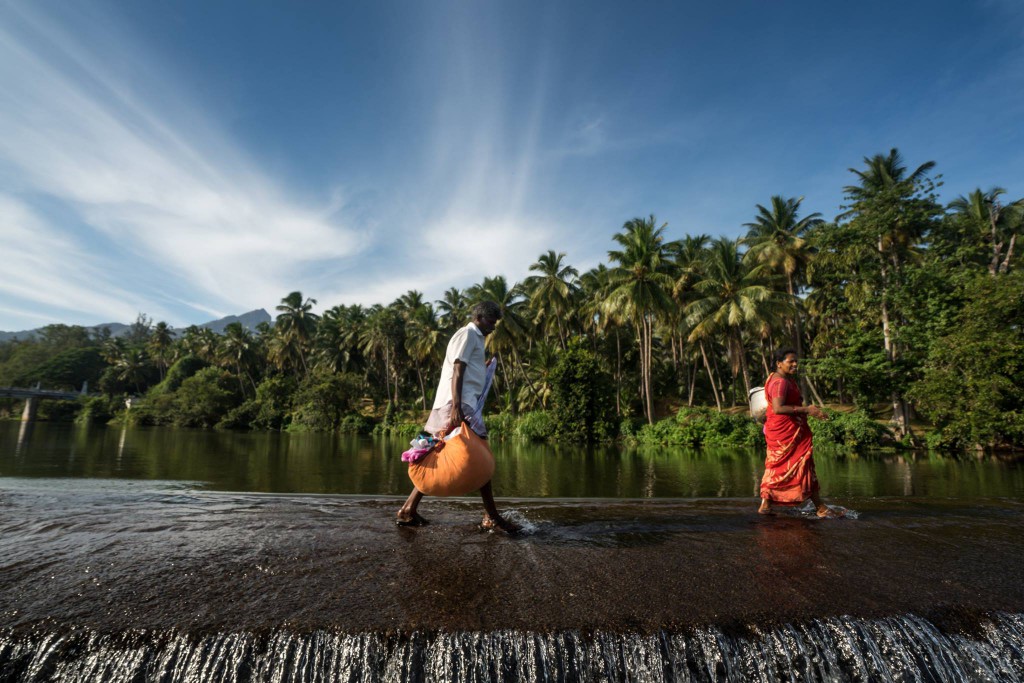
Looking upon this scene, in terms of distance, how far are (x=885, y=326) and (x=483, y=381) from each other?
85.8 ft

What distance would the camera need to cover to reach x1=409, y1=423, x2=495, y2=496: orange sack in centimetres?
389

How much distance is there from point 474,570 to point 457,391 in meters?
1.29

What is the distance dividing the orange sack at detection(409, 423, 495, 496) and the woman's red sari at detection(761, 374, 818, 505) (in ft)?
10.4

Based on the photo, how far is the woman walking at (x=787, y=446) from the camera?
526 cm

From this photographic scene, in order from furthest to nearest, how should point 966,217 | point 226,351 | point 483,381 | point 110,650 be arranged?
point 226,351, point 966,217, point 483,381, point 110,650

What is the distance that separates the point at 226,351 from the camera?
201 ft

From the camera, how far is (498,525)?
4355mm

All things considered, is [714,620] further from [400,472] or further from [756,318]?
[756,318]

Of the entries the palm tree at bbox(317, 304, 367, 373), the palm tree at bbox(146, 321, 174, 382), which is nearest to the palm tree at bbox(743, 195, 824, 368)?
the palm tree at bbox(317, 304, 367, 373)

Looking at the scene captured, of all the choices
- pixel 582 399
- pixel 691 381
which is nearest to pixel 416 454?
pixel 582 399

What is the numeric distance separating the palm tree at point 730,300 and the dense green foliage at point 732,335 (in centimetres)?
12

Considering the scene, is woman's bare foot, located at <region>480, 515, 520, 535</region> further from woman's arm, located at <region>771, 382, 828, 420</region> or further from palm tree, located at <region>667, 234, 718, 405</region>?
palm tree, located at <region>667, 234, 718, 405</region>

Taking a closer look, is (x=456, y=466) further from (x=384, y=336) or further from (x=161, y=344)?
(x=161, y=344)


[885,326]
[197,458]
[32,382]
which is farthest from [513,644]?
[32,382]
